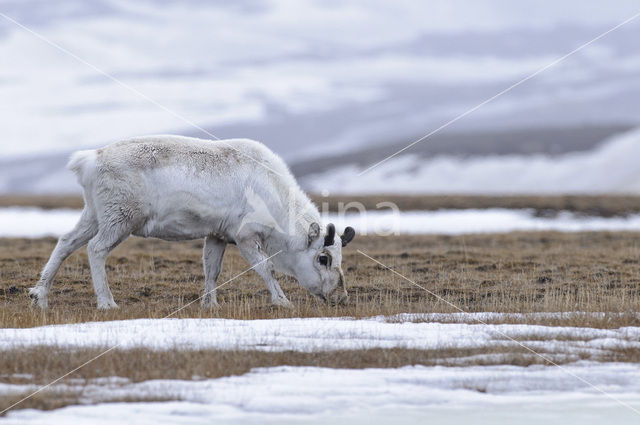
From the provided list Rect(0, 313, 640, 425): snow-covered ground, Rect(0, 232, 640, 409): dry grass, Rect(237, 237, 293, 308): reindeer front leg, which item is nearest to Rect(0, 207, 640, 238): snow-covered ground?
Rect(0, 232, 640, 409): dry grass

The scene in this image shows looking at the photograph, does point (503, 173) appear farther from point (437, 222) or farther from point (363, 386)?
point (363, 386)

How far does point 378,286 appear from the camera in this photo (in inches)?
667

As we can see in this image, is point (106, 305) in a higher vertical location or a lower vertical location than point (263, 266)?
lower

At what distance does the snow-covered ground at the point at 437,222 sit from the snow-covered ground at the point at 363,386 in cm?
2890

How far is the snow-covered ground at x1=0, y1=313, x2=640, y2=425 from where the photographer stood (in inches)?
310

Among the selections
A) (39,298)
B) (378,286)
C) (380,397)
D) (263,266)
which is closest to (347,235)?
(263,266)

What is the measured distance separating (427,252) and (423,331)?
1223cm

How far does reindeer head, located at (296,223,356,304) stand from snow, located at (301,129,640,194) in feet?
347

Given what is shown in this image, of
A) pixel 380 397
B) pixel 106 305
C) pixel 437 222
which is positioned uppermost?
pixel 437 222

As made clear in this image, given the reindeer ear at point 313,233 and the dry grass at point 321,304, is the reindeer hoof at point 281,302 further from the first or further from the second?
the reindeer ear at point 313,233

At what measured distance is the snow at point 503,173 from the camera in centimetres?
12356

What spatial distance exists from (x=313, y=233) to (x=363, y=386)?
622cm

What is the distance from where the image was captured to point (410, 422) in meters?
7.76

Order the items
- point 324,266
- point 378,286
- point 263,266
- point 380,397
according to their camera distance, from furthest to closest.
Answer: point 378,286, point 324,266, point 263,266, point 380,397
